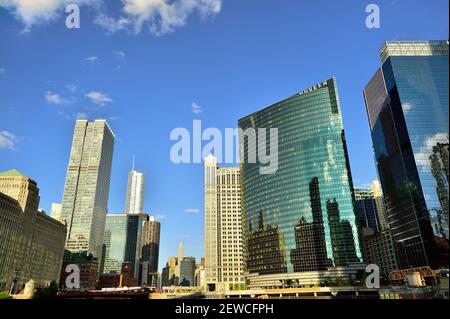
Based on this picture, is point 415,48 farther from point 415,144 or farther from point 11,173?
point 11,173

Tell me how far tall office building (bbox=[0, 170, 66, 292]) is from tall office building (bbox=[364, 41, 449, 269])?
485 feet

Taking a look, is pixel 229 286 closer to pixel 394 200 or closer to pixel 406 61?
pixel 394 200

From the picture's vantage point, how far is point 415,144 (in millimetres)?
116250

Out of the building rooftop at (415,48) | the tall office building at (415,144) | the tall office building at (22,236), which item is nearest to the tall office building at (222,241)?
the tall office building at (22,236)

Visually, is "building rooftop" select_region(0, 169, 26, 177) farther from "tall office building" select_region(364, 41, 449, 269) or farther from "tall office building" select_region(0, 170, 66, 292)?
"tall office building" select_region(364, 41, 449, 269)

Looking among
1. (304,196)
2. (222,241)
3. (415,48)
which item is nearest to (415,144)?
(415,48)

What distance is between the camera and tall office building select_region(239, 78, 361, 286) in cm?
12850

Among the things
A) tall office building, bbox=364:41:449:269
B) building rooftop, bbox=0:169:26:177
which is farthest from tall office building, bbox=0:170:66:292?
tall office building, bbox=364:41:449:269

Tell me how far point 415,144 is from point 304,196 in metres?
44.8

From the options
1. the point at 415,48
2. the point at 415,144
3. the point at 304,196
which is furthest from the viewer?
the point at 304,196

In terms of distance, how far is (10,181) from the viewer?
136375 mm

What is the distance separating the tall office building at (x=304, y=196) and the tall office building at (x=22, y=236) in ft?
317

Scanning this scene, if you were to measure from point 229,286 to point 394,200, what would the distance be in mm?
89718
